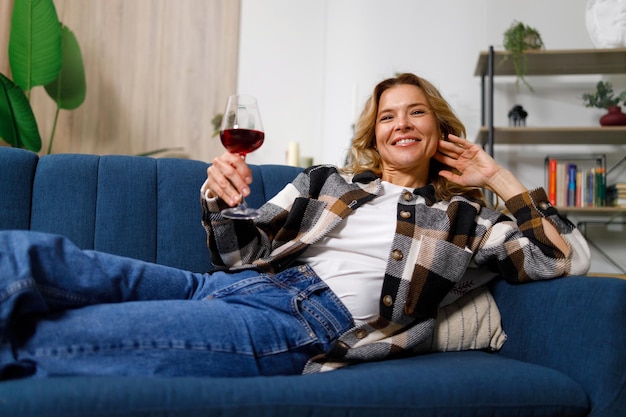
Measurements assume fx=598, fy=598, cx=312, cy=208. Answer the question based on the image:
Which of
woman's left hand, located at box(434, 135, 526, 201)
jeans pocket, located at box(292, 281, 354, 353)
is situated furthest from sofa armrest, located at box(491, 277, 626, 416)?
jeans pocket, located at box(292, 281, 354, 353)

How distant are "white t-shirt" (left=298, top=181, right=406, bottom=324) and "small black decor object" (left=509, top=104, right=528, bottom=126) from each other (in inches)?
81.4

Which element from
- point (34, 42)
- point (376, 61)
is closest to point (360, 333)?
point (34, 42)

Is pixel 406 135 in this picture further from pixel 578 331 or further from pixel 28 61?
pixel 28 61

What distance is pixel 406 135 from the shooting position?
1.59m

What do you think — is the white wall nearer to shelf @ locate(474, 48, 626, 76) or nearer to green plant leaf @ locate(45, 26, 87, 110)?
shelf @ locate(474, 48, 626, 76)

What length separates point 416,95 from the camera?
1654 mm

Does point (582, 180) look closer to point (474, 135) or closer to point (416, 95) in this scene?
Answer: point (474, 135)

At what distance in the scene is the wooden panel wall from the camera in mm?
Result: 3449

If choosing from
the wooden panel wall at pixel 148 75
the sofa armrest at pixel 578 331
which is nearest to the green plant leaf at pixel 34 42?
the wooden panel wall at pixel 148 75

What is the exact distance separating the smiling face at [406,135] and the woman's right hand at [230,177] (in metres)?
0.52

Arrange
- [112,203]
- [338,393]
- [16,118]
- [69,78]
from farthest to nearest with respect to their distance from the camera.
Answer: [69,78], [16,118], [112,203], [338,393]

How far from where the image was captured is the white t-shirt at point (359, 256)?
1296mm

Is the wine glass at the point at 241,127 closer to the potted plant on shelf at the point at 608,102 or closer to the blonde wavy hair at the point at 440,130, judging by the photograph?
the blonde wavy hair at the point at 440,130

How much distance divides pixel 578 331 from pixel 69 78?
264cm
